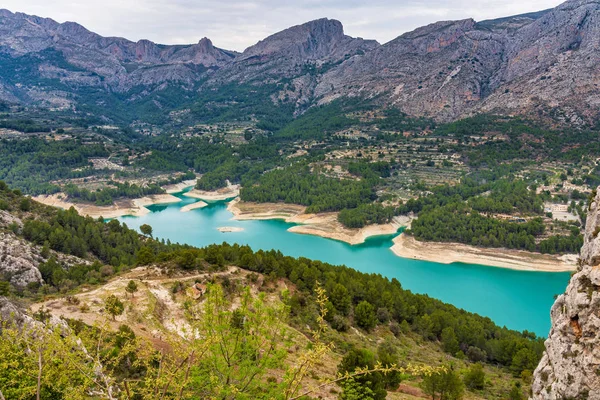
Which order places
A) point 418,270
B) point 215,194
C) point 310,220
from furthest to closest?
point 215,194 < point 310,220 < point 418,270

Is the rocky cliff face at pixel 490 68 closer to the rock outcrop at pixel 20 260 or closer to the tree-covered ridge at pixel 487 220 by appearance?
the tree-covered ridge at pixel 487 220

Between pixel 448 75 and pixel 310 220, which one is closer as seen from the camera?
pixel 310 220

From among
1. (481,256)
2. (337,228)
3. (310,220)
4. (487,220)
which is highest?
(487,220)

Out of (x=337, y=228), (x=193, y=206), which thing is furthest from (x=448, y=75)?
(x=193, y=206)

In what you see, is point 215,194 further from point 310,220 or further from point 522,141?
point 522,141

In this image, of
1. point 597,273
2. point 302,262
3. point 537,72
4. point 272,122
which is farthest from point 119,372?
point 272,122

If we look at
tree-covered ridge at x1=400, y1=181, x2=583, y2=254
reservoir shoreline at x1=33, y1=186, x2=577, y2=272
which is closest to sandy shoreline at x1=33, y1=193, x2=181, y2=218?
reservoir shoreline at x1=33, y1=186, x2=577, y2=272

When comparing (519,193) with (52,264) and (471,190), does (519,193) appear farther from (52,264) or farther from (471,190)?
(52,264)

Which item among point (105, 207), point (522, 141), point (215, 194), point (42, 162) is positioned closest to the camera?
point (105, 207)
